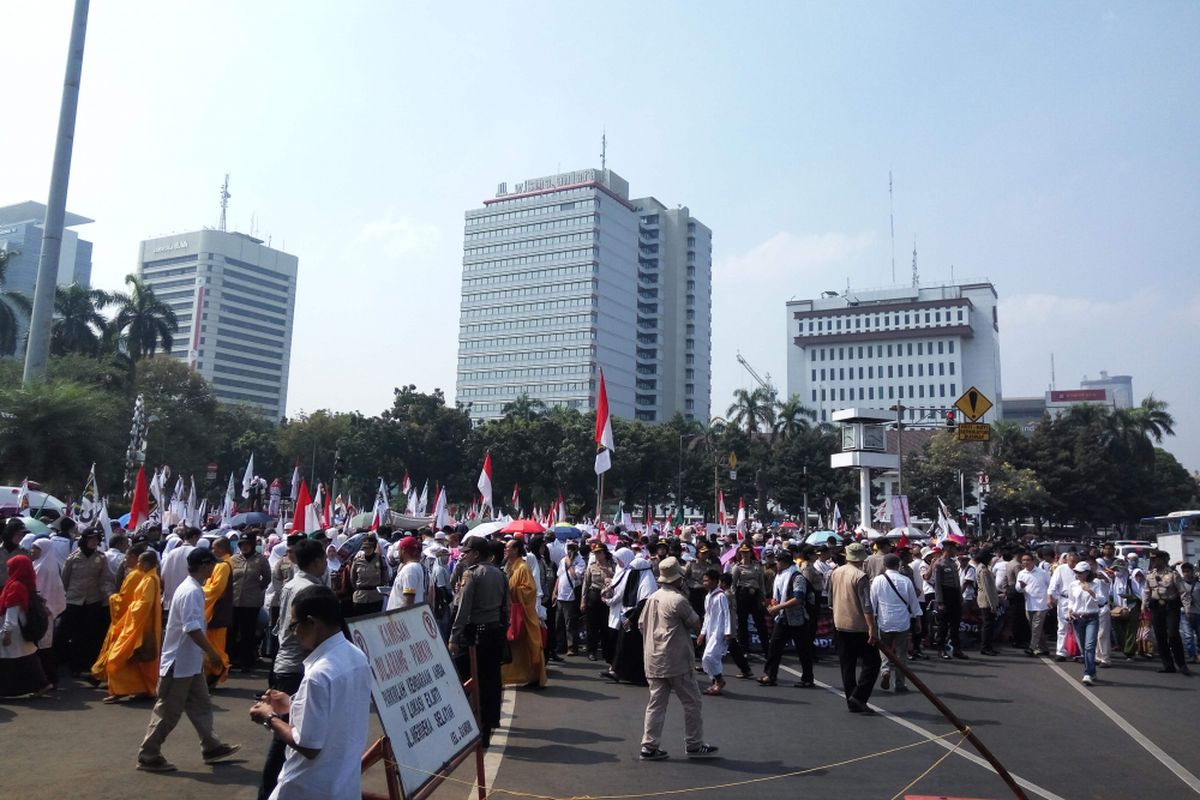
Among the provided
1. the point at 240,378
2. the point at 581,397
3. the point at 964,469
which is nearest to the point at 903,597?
the point at 964,469

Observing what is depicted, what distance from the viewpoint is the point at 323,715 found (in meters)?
3.53

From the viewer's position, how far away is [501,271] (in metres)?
138

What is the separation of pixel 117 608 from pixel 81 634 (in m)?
2.12

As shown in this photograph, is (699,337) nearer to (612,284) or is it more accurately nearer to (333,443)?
(612,284)

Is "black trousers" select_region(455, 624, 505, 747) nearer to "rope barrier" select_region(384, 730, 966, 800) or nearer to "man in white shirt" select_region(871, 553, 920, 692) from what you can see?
"rope barrier" select_region(384, 730, 966, 800)

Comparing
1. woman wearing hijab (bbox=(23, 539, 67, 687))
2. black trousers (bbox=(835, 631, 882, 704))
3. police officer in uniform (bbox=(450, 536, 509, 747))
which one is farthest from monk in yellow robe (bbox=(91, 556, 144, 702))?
black trousers (bbox=(835, 631, 882, 704))

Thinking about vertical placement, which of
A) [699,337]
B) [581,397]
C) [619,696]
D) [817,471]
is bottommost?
[619,696]

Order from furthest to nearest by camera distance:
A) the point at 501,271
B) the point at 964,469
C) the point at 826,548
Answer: the point at 501,271 < the point at 964,469 < the point at 826,548

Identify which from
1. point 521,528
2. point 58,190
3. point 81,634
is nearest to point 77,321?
point 58,190

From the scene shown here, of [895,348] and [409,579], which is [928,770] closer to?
[409,579]

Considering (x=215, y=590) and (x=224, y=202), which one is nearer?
(x=215, y=590)

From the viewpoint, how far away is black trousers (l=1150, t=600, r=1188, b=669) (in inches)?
501

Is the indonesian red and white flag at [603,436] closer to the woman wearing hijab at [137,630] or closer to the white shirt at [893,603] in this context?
A: the white shirt at [893,603]

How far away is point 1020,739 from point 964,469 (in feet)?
Answer: 186
